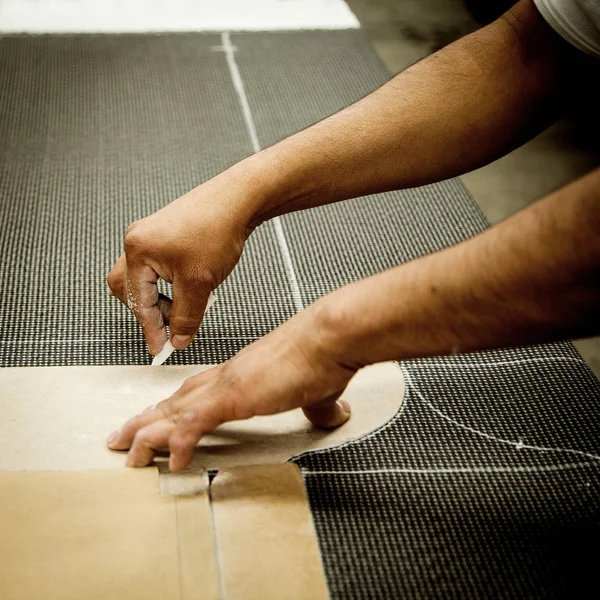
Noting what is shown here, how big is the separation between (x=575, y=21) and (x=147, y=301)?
71 cm

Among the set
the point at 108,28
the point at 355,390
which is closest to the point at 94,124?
the point at 108,28

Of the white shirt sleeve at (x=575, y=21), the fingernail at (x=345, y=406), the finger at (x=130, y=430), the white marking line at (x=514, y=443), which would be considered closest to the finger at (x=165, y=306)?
the finger at (x=130, y=430)

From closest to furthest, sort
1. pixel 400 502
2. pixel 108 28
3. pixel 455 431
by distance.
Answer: pixel 400 502
pixel 455 431
pixel 108 28

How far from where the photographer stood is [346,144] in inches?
40.0

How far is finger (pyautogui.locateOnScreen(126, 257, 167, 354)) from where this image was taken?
974 millimetres

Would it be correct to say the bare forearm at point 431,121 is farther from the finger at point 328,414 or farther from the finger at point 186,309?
the finger at point 328,414

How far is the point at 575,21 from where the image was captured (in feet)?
3.16

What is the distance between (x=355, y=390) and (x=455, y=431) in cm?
16

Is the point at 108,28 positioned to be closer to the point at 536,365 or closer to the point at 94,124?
the point at 94,124

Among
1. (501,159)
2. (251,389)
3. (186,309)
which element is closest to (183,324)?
(186,309)

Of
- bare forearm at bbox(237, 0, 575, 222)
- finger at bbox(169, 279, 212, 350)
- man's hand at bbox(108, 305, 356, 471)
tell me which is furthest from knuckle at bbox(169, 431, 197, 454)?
bare forearm at bbox(237, 0, 575, 222)

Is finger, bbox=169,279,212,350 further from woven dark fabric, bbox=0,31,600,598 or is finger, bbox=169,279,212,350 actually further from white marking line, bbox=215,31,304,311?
white marking line, bbox=215,31,304,311

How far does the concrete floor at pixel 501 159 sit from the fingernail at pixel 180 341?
0.84 metres

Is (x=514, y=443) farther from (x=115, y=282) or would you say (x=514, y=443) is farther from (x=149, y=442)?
(x=115, y=282)
